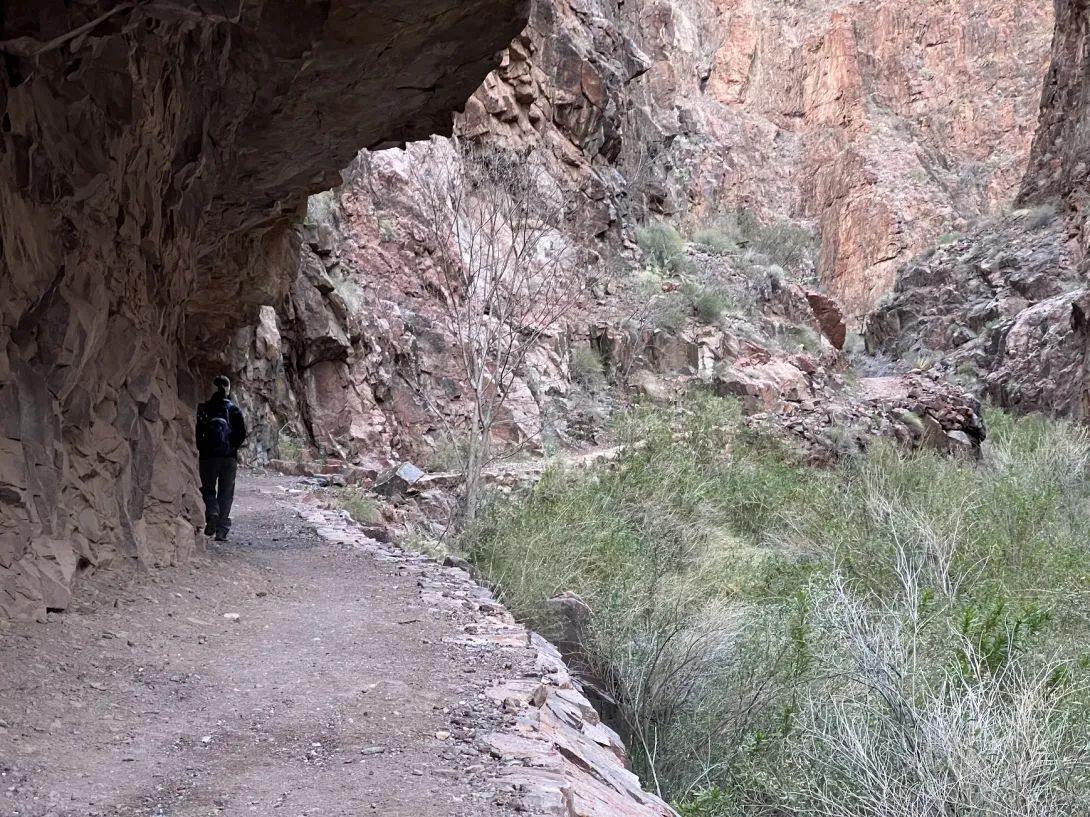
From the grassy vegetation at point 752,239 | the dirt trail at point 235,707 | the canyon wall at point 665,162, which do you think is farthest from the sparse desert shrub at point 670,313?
the dirt trail at point 235,707

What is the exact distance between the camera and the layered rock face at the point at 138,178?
4047mm

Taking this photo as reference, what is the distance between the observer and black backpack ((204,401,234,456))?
767 centimetres

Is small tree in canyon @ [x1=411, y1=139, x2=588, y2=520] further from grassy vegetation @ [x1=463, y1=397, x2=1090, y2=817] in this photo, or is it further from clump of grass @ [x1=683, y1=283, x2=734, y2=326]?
clump of grass @ [x1=683, y1=283, x2=734, y2=326]

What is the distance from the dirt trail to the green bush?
22089mm

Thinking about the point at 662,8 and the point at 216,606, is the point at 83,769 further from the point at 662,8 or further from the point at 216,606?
the point at 662,8

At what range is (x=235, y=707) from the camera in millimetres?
3648

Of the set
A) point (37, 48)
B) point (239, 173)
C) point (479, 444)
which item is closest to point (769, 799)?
point (37, 48)

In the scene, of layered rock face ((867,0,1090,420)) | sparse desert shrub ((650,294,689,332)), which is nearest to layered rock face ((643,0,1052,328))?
layered rock face ((867,0,1090,420))

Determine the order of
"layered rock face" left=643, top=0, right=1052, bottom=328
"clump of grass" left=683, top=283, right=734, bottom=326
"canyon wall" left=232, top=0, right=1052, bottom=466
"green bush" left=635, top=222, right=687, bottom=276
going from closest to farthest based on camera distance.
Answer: "canyon wall" left=232, top=0, right=1052, bottom=466 → "clump of grass" left=683, top=283, right=734, bottom=326 → "green bush" left=635, top=222, right=687, bottom=276 → "layered rock face" left=643, top=0, right=1052, bottom=328

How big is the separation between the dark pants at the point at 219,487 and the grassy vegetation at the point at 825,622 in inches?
90.5

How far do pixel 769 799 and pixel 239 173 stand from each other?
536cm

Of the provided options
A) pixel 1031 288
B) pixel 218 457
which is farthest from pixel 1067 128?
pixel 218 457

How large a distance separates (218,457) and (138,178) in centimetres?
283

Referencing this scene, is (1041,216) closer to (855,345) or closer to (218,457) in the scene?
(855,345)
